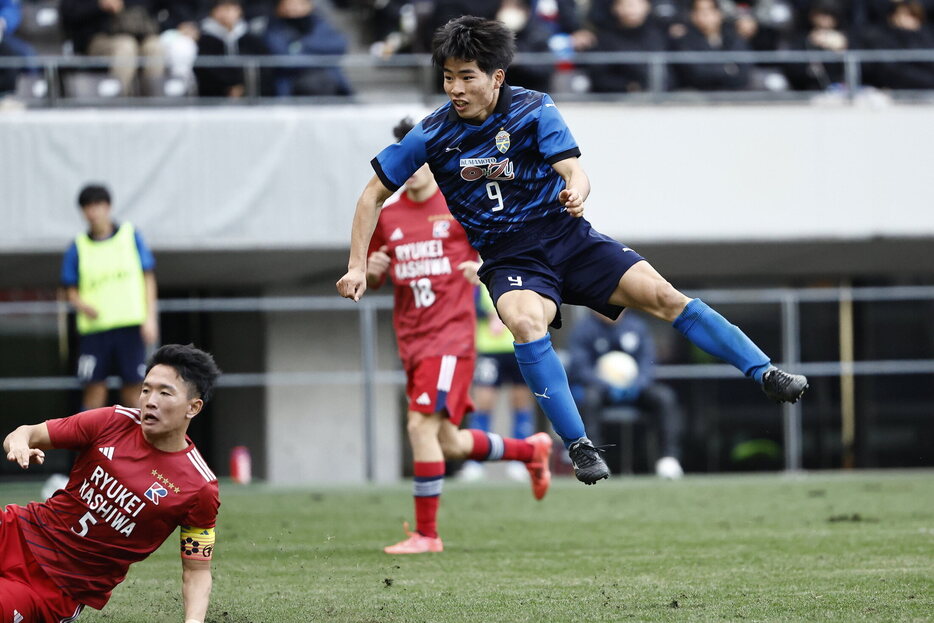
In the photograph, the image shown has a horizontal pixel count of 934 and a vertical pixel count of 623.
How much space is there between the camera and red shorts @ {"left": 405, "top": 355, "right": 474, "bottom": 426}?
25.4ft

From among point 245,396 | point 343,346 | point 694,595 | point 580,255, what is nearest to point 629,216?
point 343,346

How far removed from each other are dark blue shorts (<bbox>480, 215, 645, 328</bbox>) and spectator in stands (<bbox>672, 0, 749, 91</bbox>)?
321 inches

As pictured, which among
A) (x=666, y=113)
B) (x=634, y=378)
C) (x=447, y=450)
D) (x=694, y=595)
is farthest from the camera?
(x=666, y=113)

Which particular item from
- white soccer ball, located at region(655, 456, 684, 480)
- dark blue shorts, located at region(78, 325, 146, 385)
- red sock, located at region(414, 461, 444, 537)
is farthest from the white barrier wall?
red sock, located at region(414, 461, 444, 537)

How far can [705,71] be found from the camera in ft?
46.1

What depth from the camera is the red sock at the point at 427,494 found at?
7.54 m

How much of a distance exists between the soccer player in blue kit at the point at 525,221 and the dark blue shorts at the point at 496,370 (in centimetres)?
666

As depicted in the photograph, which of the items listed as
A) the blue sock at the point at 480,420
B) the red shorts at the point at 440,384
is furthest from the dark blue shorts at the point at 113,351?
the red shorts at the point at 440,384

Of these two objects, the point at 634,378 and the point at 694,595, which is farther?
the point at 634,378

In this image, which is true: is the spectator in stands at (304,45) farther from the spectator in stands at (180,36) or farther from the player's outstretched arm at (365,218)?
the player's outstretched arm at (365,218)

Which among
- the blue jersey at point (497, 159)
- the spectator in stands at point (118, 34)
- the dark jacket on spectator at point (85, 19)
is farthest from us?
the dark jacket on spectator at point (85, 19)

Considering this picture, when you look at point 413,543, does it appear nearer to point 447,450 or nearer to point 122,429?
point 447,450

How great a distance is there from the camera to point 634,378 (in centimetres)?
1283

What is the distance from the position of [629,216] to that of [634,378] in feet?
6.00
